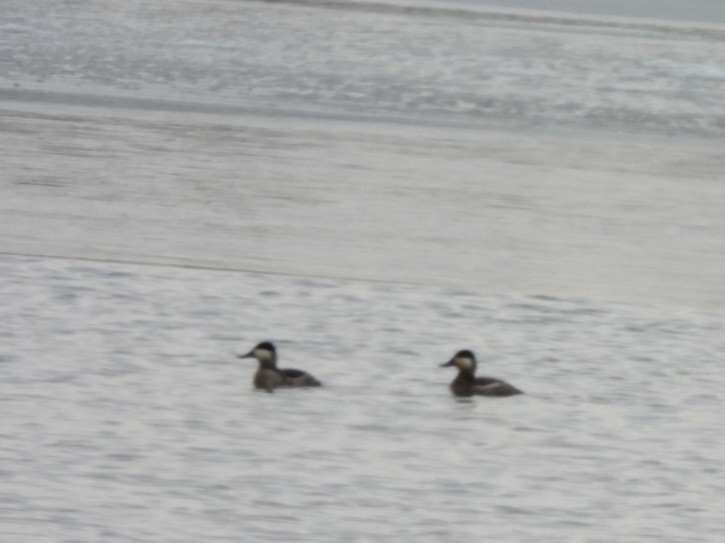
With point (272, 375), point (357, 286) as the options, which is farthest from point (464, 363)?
point (357, 286)

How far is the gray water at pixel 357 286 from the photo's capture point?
4.70 m

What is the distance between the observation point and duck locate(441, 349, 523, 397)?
564 cm

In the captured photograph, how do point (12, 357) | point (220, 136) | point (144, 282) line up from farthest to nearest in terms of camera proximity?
1. point (220, 136)
2. point (144, 282)
3. point (12, 357)

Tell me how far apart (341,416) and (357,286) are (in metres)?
1.77

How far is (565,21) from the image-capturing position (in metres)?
16.1

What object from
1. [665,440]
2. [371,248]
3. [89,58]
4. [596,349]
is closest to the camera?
[665,440]

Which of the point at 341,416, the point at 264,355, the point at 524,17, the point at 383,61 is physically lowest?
the point at 341,416

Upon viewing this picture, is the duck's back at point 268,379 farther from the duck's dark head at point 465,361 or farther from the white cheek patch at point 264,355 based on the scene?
the duck's dark head at point 465,361

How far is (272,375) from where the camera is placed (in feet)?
18.4

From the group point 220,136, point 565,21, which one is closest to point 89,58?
point 220,136

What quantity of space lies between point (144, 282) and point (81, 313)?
0.55m

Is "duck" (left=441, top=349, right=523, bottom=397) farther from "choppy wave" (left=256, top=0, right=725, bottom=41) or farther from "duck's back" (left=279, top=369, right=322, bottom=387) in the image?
"choppy wave" (left=256, top=0, right=725, bottom=41)

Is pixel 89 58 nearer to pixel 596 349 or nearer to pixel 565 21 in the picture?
pixel 565 21

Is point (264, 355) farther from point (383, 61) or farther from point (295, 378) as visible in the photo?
point (383, 61)
